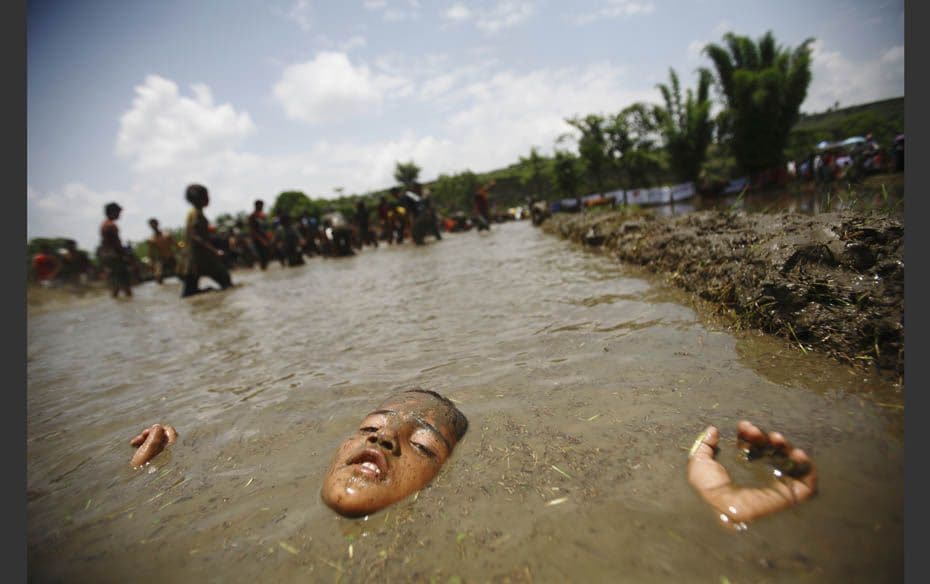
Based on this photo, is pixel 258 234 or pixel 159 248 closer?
pixel 159 248

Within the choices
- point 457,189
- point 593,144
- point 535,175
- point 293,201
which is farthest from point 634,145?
point 293,201

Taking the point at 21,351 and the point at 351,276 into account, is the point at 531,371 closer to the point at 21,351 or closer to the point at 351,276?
the point at 21,351

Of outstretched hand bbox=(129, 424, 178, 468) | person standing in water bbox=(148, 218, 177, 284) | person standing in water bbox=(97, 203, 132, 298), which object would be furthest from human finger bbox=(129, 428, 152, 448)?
person standing in water bbox=(148, 218, 177, 284)

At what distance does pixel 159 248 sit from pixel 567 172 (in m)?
27.8

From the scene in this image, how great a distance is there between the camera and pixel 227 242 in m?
16.5

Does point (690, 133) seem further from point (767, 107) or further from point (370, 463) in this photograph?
point (370, 463)

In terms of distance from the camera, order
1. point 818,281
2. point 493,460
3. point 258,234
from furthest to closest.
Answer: point 258,234, point 818,281, point 493,460

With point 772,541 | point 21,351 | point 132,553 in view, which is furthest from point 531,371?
point 21,351

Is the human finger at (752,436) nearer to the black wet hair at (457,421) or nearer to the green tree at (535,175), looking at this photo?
the black wet hair at (457,421)

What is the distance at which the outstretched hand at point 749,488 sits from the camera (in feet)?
4.17

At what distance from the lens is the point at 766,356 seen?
2.34 m

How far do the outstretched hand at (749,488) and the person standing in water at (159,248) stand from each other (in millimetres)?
14686

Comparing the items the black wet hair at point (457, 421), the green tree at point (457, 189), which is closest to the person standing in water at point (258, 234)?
the black wet hair at point (457, 421)

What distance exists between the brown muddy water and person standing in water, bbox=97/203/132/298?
761 centimetres
